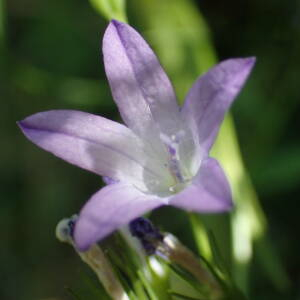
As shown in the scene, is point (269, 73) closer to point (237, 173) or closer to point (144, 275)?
point (237, 173)

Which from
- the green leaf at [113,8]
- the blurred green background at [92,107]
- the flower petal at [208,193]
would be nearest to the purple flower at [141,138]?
the flower petal at [208,193]

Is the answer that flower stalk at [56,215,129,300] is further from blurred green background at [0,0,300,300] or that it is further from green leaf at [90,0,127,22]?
blurred green background at [0,0,300,300]

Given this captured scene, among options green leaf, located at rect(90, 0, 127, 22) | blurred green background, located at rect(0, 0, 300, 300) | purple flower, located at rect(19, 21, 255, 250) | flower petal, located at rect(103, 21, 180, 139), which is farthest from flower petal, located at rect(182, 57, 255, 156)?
blurred green background, located at rect(0, 0, 300, 300)

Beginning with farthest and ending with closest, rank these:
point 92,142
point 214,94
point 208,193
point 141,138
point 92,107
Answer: point 92,107 < point 141,138 < point 92,142 < point 214,94 < point 208,193

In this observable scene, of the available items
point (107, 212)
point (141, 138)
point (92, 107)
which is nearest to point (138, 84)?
point (141, 138)

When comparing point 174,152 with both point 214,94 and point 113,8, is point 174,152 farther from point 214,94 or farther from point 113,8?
point 113,8

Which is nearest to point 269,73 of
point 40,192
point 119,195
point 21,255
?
point 40,192

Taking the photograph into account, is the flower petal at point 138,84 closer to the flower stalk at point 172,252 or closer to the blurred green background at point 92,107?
the flower stalk at point 172,252

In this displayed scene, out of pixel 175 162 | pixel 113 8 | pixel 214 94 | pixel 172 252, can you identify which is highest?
pixel 113 8
